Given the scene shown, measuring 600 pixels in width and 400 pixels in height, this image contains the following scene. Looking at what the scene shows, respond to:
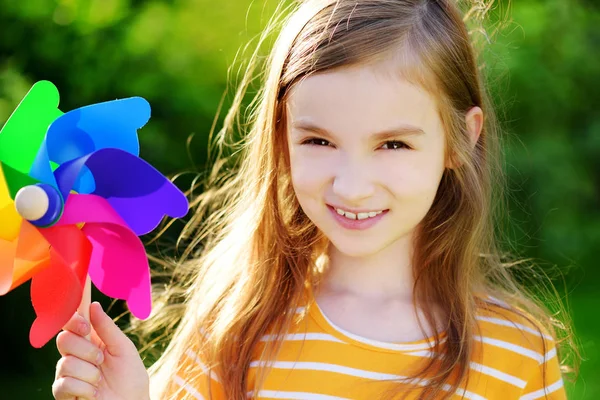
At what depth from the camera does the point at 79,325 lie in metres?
1.43

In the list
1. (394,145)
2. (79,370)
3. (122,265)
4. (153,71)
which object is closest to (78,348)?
(79,370)

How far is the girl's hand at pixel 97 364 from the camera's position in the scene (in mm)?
1430

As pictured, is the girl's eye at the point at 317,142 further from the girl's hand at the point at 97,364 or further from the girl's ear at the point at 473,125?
the girl's hand at the point at 97,364

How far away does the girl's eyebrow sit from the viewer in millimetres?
1469

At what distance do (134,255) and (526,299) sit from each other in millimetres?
703

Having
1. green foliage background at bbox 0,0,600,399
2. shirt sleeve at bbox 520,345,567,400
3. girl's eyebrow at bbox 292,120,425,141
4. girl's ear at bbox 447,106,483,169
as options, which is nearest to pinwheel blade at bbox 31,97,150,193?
girl's eyebrow at bbox 292,120,425,141

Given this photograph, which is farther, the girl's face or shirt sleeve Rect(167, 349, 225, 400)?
shirt sleeve Rect(167, 349, 225, 400)

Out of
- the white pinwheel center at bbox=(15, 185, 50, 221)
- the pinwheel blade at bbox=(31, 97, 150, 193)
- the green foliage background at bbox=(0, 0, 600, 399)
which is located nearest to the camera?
the white pinwheel center at bbox=(15, 185, 50, 221)

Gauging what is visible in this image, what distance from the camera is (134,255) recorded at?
4.63 feet

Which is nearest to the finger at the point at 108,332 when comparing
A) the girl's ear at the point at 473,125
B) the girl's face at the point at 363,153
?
the girl's face at the point at 363,153

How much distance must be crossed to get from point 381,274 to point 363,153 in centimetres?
27

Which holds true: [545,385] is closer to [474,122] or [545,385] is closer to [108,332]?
[474,122]

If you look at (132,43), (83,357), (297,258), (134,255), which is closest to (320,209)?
(297,258)

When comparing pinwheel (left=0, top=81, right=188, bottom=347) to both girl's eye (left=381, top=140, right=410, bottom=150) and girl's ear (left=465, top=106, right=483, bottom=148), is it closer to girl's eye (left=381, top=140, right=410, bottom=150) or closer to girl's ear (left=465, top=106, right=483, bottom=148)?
girl's eye (left=381, top=140, right=410, bottom=150)
